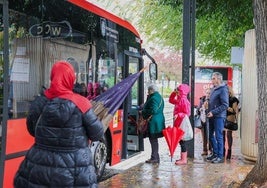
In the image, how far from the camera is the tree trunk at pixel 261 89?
738cm

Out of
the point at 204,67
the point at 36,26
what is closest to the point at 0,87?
the point at 36,26

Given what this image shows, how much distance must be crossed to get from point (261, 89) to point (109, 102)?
8.16ft

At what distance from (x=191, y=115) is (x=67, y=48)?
13.3 ft

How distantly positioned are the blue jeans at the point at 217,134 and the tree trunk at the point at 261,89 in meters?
2.21

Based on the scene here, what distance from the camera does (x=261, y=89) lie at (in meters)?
7.57

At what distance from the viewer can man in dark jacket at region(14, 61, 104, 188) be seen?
4109 millimetres

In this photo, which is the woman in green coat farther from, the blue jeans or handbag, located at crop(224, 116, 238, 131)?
handbag, located at crop(224, 116, 238, 131)

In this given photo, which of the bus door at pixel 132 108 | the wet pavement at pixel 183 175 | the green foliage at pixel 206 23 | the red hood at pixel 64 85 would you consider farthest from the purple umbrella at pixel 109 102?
the green foliage at pixel 206 23

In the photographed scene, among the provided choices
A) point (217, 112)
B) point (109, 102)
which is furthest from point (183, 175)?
point (109, 102)

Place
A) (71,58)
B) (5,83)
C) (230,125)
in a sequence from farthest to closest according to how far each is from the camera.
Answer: (230,125) < (71,58) < (5,83)

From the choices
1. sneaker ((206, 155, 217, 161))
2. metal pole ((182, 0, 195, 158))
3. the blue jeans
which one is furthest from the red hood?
metal pole ((182, 0, 195, 158))

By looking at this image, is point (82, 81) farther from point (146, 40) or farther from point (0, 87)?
point (146, 40)

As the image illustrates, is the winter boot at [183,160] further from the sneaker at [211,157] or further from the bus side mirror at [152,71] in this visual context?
the bus side mirror at [152,71]

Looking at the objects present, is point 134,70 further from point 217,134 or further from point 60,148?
point 60,148
